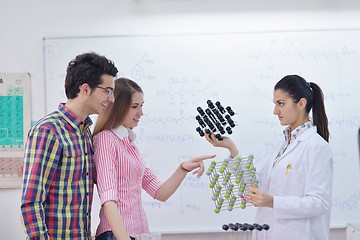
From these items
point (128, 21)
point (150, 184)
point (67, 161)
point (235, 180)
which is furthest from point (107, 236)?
point (128, 21)

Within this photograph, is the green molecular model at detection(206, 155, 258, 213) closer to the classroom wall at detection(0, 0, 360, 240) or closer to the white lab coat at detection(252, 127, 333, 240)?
the white lab coat at detection(252, 127, 333, 240)

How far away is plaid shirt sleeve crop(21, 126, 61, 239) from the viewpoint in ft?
5.08

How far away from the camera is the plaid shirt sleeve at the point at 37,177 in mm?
1548

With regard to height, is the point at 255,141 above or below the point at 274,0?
below

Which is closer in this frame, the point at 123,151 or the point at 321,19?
the point at 123,151

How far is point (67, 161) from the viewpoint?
1.65 m

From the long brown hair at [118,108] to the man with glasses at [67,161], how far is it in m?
0.09

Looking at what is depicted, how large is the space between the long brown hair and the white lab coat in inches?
29.6

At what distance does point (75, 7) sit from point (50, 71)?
463 mm

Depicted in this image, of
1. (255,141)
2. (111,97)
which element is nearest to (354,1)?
(255,141)

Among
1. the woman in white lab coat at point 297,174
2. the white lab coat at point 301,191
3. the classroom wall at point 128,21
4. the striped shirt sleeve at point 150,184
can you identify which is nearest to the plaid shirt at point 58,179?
the striped shirt sleeve at point 150,184

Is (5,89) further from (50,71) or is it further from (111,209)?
(111,209)

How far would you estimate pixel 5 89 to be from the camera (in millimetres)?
3143


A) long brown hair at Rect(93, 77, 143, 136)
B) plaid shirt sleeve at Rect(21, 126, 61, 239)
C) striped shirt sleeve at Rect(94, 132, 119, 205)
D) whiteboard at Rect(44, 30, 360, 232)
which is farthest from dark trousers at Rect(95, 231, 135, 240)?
whiteboard at Rect(44, 30, 360, 232)
